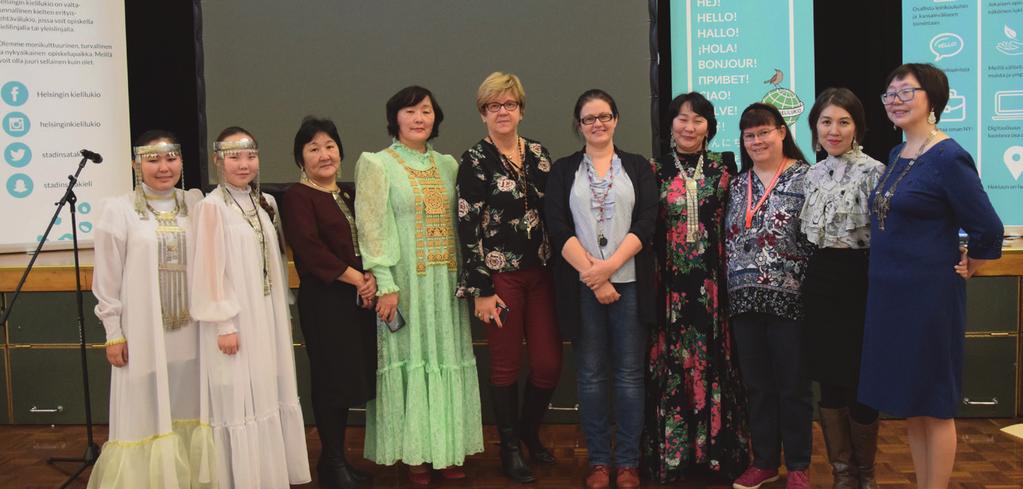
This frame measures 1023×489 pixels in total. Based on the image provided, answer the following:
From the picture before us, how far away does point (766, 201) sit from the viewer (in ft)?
8.57

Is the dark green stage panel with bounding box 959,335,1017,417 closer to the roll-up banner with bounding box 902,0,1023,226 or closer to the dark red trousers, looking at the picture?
the roll-up banner with bounding box 902,0,1023,226

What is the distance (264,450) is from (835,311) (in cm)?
200

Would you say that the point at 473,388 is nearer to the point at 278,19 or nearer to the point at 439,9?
the point at 439,9

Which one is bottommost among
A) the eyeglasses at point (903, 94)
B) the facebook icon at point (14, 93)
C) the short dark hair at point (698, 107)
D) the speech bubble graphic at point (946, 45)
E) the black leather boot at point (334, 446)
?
the black leather boot at point (334, 446)

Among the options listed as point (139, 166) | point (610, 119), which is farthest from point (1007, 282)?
point (139, 166)

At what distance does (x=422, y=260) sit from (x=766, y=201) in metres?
1.25

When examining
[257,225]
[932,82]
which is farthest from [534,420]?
[932,82]

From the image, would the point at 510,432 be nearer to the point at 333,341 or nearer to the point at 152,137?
the point at 333,341

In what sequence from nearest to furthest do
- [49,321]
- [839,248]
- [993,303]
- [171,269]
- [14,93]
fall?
1. [839,248]
2. [171,269]
3. [993,303]
4. [49,321]
5. [14,93]

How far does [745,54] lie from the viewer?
412 centimetres

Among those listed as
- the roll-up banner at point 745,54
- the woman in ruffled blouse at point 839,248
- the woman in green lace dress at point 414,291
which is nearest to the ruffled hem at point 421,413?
the woman in green lace dress at point 414,291

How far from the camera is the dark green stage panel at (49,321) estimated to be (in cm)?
380

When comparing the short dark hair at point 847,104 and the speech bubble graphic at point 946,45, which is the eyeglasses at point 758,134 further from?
the speech bubble graphic at point 946,45

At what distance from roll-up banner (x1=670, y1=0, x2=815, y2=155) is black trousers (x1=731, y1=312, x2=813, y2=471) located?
173cm
